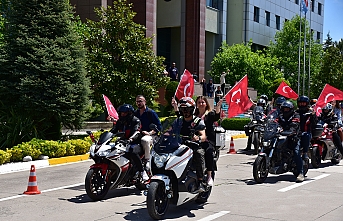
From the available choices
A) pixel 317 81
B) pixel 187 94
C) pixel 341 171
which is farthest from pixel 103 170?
pixel 317 81

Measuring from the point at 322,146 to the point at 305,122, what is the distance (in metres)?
2.33

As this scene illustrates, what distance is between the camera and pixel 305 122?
12008 millimetres

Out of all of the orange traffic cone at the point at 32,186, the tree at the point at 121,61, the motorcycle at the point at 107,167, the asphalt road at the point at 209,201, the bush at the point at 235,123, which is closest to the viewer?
the asphalt road at the point at 209,201

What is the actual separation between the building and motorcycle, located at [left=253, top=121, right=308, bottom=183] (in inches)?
830

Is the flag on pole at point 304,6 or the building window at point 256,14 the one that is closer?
the flag on pole at point 304,6

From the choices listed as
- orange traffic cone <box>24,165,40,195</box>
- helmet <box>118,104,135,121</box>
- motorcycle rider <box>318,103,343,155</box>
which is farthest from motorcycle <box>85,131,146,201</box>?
motorcycle rider <box>318,103,343,155</box>

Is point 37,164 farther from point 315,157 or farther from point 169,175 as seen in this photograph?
point 315,157

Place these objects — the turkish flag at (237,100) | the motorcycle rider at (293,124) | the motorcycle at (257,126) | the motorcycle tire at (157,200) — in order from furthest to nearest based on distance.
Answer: the motorcycle at (257,126)
the motorcycle rider at (293,124)
the turkish flag at (237,100)
the motorcycle tire at (157,200)

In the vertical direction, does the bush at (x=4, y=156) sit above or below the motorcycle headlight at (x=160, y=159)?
below

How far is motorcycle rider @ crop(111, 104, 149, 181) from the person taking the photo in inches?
374

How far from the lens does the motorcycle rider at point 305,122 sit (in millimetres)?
11797

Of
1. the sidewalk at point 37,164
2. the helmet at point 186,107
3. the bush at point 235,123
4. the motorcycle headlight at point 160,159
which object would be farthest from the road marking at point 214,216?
the bush at point 235,123

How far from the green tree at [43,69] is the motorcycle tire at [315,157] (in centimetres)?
742

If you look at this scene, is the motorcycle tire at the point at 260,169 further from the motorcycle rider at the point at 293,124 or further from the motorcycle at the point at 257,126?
the motorcycle at the point at 257,126
